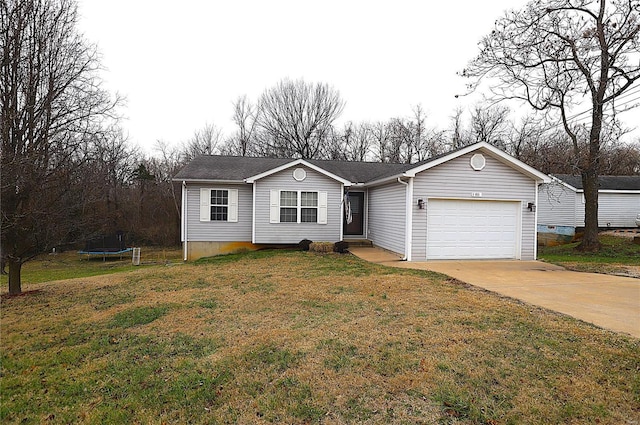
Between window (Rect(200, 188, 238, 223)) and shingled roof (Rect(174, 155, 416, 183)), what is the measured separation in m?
0.63

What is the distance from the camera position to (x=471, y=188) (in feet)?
37.9

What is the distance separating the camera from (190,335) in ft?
16.4

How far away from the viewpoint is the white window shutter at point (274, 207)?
1400 centimetres

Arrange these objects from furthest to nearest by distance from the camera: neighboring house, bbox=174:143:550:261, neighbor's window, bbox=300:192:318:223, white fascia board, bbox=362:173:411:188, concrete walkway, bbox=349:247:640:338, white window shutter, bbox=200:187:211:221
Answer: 1. neighbor's window, bbox=300:192:318:223
2. white window shutter, bbox=200:187:211:221
3. neighboring house, bbox=174:143:550:261
4. white fascia board, bbox=362:173:411:188
5. concrete walkway, bbox=349:247:640:338

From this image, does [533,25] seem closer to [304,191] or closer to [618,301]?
[304,191]

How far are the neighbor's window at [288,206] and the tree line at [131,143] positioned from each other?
6.25 metres

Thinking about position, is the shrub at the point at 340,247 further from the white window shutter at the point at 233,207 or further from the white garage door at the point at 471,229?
the white window shutter at the point at 233,207

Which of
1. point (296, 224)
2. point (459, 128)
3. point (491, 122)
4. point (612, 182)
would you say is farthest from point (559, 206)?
point (296, 224)

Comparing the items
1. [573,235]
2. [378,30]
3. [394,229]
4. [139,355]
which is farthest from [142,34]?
[573,235]

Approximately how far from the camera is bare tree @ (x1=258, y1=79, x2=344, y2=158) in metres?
30.4

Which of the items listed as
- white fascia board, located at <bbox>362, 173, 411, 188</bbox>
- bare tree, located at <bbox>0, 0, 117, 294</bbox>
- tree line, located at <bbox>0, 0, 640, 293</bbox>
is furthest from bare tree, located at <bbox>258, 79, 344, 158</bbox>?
bare tree, located at <bbox>0, 0, 117, 294</bbox>

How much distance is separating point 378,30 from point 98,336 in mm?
15983

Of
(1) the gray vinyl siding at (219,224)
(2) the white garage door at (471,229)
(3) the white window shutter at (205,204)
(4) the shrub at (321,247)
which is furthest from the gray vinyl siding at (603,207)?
(3) the white window shutter at (205,204)

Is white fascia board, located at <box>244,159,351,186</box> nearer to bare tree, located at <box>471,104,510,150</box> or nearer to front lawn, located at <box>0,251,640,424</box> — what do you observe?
front lawn, located at <box>0,251,640,424</box>
